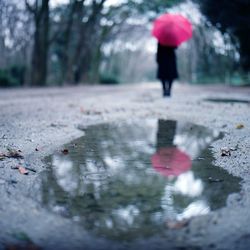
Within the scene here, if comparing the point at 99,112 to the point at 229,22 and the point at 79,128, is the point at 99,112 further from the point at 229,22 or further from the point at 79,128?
the point at 229,22

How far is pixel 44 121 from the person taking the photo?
8.14 metres

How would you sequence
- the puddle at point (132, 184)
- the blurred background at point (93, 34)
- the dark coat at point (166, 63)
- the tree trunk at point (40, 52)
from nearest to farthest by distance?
the puddle at point (132, 184) < the dark coat at point (166, 63) < the blurred background at point (93, 34) < the tree trunk at point (40, 52)

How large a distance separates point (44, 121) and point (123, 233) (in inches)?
216

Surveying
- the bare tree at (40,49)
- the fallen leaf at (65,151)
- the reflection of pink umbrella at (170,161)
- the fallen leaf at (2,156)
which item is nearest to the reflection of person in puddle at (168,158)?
the reflection of pink umbrella at (170,161)

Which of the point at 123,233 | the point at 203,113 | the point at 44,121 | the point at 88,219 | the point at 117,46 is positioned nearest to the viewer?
the point at 123,233

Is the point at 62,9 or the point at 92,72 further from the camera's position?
the point at 92,72

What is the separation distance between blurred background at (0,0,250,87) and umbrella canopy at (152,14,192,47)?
7465 mm

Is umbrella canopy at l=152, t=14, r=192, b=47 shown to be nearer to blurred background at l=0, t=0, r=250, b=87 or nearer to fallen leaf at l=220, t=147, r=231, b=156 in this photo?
fallen leaf at l=220, t=147, r=231, b=156

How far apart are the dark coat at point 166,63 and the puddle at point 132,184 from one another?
20.0 ft

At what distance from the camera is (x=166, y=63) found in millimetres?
12391

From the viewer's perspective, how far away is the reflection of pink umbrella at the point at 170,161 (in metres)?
4.56

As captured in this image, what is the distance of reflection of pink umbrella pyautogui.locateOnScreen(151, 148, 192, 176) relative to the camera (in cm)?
456

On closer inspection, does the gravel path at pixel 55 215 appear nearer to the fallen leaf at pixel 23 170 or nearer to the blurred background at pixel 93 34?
the fallen leaf at pixel 23 170

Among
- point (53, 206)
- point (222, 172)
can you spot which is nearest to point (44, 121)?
point (222, 172)
